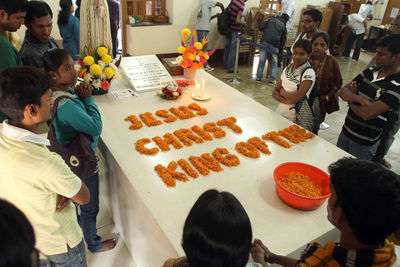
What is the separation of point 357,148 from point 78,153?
6.61 feet

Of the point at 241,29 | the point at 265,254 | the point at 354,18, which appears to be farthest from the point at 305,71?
the point at 354,18

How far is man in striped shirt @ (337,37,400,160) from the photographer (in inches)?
75.7

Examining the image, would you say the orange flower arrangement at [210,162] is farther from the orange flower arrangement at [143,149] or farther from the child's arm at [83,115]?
the child's arm at [83,115]

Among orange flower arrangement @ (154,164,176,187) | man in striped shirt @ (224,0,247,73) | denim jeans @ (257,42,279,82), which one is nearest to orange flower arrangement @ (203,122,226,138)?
orange flower arrangement @ (154,164,176,187)

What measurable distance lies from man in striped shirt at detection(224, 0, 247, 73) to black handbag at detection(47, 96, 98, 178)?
179 inches

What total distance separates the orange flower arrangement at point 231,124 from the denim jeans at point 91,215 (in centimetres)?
107

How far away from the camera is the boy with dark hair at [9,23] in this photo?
1900 millimetres

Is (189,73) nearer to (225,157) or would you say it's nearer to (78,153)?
(225,157)

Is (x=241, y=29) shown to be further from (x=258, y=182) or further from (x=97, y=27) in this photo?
(x=258, y=182)

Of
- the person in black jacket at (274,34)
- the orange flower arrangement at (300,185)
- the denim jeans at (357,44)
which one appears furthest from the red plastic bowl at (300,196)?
the denim jeans at (357,44)

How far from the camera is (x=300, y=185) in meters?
1.67

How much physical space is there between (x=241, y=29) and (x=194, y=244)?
610 cm

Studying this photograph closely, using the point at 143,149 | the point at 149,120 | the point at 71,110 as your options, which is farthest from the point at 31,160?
the point at 149,120

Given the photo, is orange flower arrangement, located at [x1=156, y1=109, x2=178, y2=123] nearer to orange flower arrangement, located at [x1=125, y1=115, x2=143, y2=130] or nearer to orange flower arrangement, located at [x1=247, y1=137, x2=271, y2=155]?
orange flower arrangement, located at [x1=125, y1=115, x2=143, y2=130]
